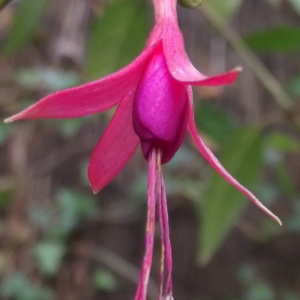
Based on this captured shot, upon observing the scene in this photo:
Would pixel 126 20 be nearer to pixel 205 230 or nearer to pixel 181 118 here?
pixel 205 230

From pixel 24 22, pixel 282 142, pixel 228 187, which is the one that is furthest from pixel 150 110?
pixel 282 142

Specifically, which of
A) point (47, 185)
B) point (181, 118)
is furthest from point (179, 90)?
point (47, 185)

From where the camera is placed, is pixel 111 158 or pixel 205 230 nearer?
pixel 111 158

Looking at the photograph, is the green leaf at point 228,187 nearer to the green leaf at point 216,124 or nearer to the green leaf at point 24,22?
the green leaf at point 216,124

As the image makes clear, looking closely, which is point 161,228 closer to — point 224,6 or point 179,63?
point 179,63

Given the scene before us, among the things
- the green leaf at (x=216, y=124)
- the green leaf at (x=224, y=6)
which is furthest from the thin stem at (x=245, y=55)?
the green leaf at (x=216, y=124)
